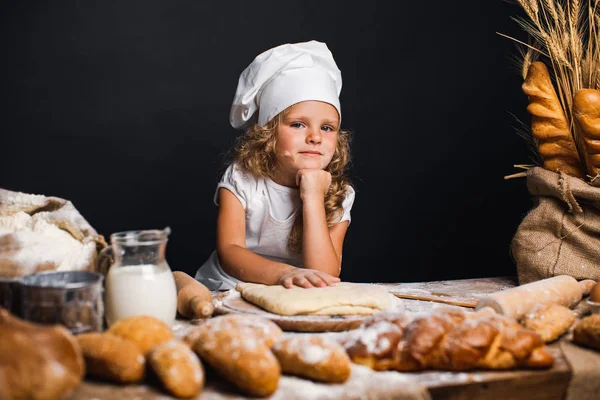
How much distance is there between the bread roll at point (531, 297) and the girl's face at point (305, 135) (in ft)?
3.29

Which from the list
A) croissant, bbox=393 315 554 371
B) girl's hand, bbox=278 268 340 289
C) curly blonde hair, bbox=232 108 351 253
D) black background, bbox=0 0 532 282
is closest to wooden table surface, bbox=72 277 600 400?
croissant, bbox=393 315 554 371

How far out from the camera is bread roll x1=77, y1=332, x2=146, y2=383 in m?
1.02

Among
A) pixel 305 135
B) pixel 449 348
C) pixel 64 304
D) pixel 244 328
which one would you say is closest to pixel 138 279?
pixel 64 304

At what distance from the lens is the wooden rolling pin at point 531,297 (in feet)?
4.66

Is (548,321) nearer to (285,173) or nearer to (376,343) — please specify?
(376,343)

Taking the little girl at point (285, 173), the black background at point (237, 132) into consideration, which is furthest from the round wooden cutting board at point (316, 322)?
the black background at point (237, 132)

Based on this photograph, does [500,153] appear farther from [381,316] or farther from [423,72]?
[381,316]

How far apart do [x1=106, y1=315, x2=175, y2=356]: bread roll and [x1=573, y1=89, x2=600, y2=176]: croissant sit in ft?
4.55

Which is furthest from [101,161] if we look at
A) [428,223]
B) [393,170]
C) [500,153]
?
[500,153]

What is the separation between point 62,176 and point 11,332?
2429 mm

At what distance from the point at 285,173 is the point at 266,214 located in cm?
18

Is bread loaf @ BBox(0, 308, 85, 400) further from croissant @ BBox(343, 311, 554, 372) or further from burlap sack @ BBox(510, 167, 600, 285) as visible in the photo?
burlap sack @ BBox(510, 167, 600, 285)

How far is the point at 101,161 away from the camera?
127 inches

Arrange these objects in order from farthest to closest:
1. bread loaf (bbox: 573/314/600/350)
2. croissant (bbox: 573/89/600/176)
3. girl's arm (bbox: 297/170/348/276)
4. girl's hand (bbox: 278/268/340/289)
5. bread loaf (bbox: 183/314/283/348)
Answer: girl's arm (bbox: 297/170/348/276), croissant (bbox: 573/89/600/176), girl's hand (bbox: 278/268/340/289), bread loaf (bbox: 573/314/600/350), bread loaf (bbox: 183/314/283/348)
